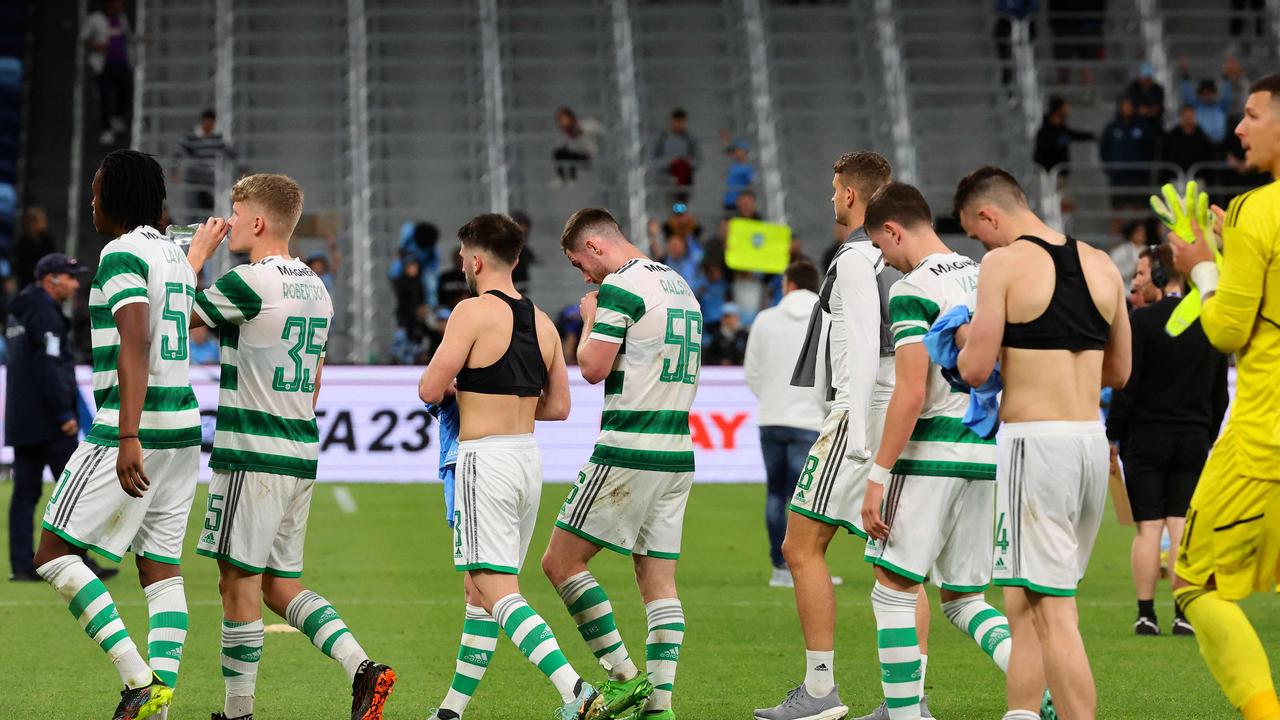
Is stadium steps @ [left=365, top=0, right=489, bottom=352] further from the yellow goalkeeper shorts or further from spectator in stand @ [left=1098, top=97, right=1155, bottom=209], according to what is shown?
the yellow goalkeeper shorts

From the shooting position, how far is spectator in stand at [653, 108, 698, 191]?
26297 millimetres

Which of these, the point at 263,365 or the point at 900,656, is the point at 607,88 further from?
the point at 900,656

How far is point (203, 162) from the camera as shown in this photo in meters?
Result: 24.2

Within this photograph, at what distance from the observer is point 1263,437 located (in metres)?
5.93

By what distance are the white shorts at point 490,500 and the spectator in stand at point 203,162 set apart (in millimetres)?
17510

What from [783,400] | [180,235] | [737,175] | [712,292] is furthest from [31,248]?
[180,235]

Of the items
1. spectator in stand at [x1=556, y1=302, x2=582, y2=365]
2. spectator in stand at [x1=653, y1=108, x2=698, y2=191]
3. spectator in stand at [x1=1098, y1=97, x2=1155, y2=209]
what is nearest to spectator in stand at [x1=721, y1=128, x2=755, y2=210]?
spectator in stand at [x1=653, y1=108, x2=698, y2=191]

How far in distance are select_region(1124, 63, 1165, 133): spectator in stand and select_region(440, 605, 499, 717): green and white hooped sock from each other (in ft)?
68.4

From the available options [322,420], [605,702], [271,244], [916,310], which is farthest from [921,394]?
[322,420]

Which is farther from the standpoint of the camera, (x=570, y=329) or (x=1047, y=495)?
(x=570, y=329)

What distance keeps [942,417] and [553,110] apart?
23.1 meters

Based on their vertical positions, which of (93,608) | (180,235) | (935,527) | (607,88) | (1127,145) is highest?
(607,88)

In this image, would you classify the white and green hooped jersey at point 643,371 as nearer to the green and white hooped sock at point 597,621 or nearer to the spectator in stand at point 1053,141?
the green and white hooped sock at point 597,621

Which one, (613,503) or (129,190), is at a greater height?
(129,190)
